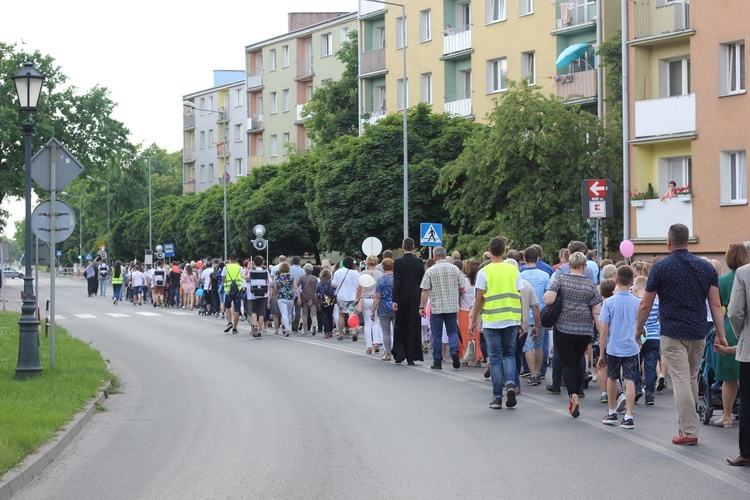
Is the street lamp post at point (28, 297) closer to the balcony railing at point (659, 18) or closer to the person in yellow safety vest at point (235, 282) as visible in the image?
the person in yellow safety vest at point (235, 282)

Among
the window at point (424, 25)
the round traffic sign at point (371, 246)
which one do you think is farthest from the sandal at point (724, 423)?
the window at point (424, 25)

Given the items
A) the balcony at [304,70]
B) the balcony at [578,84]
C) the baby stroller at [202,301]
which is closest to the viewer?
the baby stroller at [202,301]

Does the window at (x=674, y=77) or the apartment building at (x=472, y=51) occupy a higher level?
the apartment building at (x=472, y=51)

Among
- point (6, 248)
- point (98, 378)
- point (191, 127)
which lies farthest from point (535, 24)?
point (191, 127)

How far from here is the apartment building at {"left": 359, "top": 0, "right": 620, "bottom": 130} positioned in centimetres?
4294

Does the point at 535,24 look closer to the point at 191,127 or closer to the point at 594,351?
the point at 594,351

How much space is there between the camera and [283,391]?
1502cm

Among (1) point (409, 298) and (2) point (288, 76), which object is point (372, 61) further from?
(1) point (409, 298)

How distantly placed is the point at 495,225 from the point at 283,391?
61.2ft

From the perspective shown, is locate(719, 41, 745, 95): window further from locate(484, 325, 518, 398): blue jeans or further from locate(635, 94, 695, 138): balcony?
locate(484, 325, 518, 398): blue jeans

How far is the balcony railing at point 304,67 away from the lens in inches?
3107

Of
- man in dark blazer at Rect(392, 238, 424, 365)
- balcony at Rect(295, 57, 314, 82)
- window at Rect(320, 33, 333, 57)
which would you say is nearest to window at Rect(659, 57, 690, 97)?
man in dark blazer at Rect(392, 238, 424, 365)

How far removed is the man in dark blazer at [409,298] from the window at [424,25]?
A: 35110mm

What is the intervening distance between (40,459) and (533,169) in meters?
24.8
